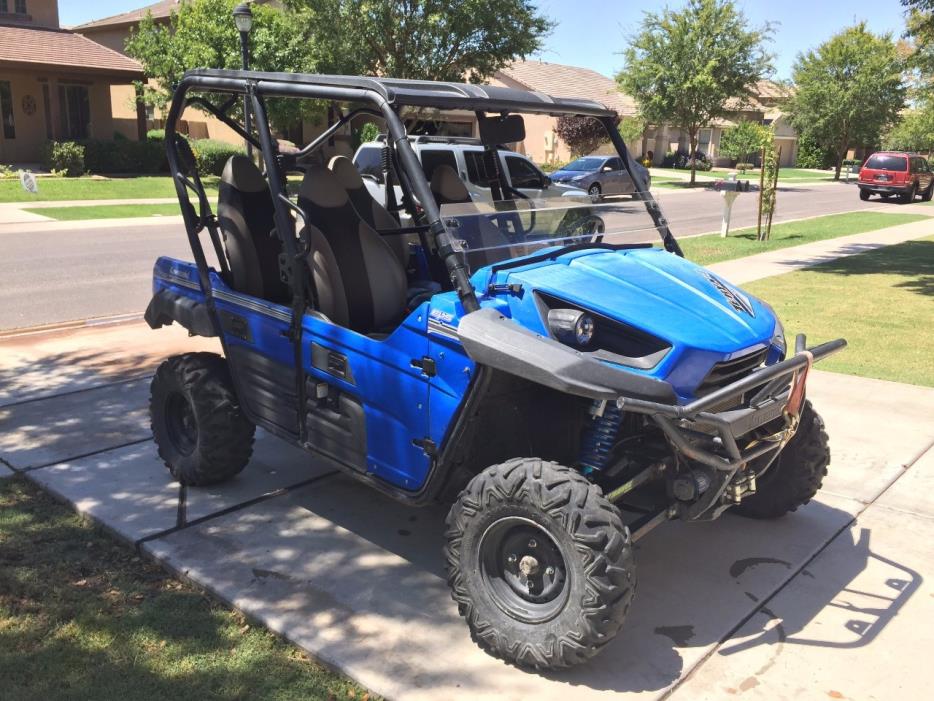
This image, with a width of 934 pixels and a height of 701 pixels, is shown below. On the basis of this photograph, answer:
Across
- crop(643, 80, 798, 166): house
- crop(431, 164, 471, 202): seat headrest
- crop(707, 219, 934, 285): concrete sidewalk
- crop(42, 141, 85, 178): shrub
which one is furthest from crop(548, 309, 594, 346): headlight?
crop(643, 80, 798, 166): house

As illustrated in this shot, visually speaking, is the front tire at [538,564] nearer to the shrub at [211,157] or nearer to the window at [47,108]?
the shrub at [211,157]

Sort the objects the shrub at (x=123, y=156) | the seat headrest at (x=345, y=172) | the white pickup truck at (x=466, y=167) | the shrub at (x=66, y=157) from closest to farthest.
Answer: the white pickup truck at (x=466, y=167) → the seat headrest at (x=345, y=172) → the shrub at (x=66, y=157) → the shrub at (x=123, y=156)

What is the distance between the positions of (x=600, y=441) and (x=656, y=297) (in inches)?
23.7

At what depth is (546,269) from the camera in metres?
3.40

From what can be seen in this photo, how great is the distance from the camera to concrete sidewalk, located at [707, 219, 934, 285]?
12.2m

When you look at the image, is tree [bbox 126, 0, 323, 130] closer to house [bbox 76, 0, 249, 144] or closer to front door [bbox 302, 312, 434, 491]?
house [bbox 76, 0, 249, 144]

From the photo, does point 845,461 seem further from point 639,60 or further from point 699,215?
point 639,60

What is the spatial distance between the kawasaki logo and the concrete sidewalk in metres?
7.71

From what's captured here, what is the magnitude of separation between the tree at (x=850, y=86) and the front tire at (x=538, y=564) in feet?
145

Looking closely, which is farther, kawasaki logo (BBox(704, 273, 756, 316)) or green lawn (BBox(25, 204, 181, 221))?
green lawn (BBox(25, 204, 181, 221))

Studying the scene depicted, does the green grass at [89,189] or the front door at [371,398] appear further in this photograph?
the green grass at [89,189]

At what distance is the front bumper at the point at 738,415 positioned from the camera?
2.88 m

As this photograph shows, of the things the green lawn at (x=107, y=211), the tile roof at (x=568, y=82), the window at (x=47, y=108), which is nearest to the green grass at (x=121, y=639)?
the green lawn at (x=107, y=211)

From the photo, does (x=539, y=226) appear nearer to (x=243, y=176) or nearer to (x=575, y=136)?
(x=243, y=176)
